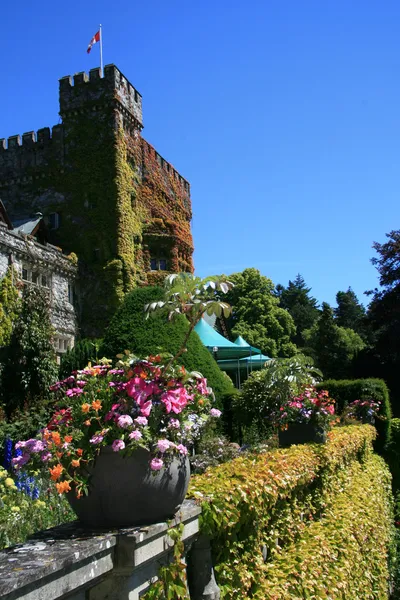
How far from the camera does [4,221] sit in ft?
80.7

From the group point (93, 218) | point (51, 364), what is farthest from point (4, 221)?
point (51, 364)

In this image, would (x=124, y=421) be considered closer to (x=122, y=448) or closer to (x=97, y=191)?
(x=122, y=448)

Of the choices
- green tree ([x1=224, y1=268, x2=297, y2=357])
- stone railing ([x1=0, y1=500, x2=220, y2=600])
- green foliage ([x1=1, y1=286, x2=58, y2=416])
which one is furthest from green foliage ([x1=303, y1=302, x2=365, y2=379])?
stone railing ([x1=0, y1=500, x2=220, y2=600])

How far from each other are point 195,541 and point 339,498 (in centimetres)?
494

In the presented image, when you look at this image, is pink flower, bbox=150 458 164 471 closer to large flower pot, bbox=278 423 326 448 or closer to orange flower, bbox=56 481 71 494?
orange flower, bbox=56 481 71 494

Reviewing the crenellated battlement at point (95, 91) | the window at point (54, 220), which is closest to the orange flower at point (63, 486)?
the window at point (54, 220)

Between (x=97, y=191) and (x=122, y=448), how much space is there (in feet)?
87.9

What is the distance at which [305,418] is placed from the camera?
8.60m

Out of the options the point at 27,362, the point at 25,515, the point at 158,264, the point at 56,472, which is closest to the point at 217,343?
the point at 27,362

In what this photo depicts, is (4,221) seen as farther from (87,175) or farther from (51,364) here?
(51,364)

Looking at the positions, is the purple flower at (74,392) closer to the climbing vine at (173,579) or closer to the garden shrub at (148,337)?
the climbing vine at (173,579)

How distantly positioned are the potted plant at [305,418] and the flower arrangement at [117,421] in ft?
18.1

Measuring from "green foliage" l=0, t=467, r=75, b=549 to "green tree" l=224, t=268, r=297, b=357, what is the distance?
40003 mm

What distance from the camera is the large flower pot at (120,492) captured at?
2.85 meters
